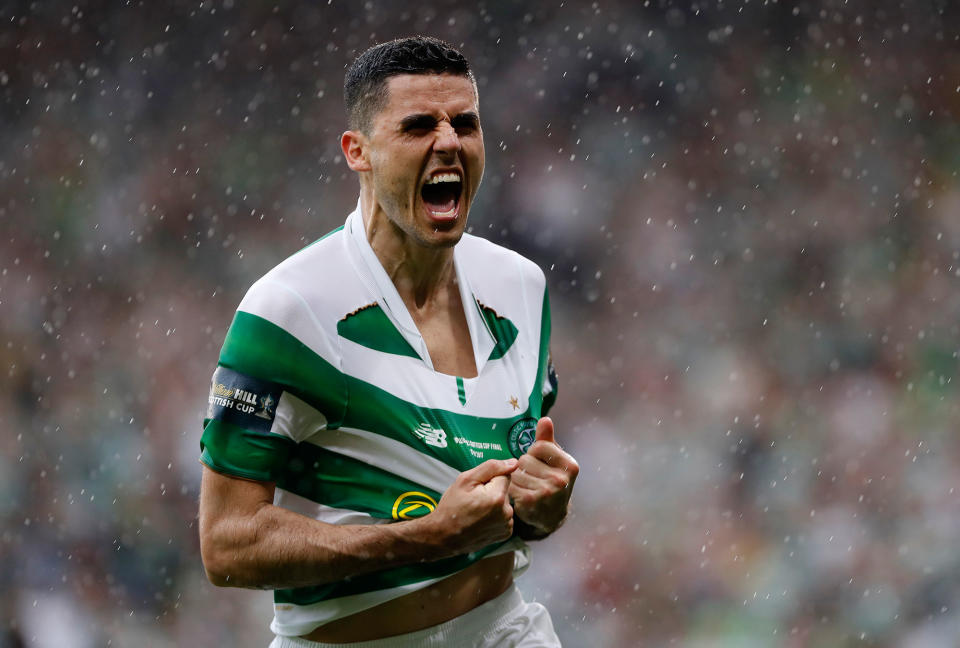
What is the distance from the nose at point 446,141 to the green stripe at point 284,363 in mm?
474

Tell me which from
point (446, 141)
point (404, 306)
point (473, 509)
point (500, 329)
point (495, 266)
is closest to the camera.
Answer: point (473, 509)

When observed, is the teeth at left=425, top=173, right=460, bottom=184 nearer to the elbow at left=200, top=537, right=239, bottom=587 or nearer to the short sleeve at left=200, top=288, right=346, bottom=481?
the short sleeve at left=200, top=288, right=346, bottom=481

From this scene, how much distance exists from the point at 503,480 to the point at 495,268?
68 cm

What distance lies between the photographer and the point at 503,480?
2.16 meters

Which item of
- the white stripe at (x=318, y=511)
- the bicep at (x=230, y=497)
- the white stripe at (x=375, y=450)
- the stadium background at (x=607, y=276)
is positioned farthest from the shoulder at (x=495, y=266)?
the stadium background at (x=607, y=276)

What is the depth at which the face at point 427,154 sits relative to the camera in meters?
2.33

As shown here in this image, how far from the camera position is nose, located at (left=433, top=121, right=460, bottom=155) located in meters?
2.32

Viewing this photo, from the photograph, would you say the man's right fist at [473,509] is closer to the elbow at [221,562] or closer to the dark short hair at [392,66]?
the elbow at [221,562]

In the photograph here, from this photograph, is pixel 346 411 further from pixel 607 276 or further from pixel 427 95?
pixel 607 276

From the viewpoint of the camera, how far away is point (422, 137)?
234cm

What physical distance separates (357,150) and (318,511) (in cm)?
75

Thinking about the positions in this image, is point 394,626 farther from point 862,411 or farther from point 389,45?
point 862,411

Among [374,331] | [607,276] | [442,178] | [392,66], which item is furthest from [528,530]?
[607,276]

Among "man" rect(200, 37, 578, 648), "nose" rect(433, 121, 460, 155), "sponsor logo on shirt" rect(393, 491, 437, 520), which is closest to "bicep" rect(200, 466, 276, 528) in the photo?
"man" rect(200, 37, 578, 648)
